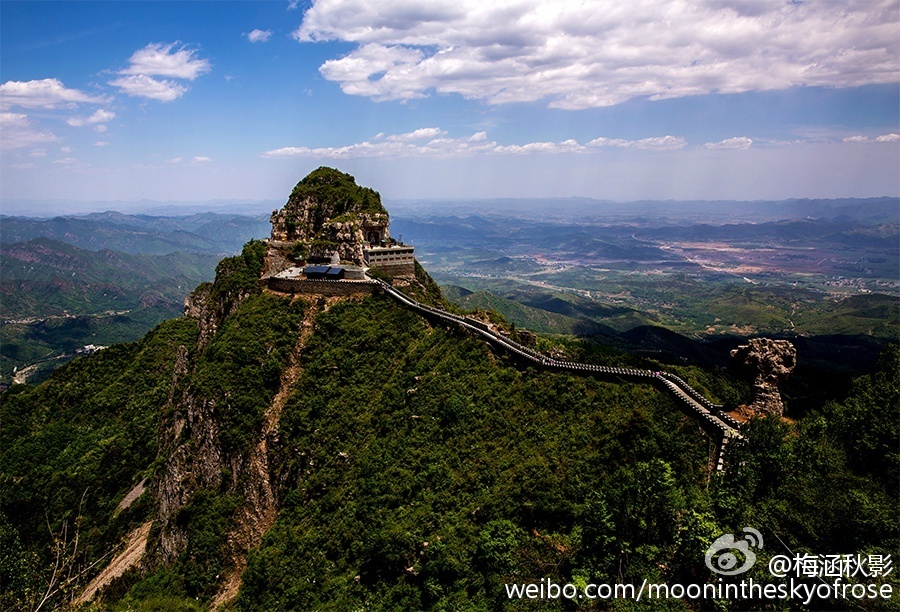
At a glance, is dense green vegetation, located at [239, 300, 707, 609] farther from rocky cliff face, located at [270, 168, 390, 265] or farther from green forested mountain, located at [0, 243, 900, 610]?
rocky cliff face, located at [270, 168, 390, 265]

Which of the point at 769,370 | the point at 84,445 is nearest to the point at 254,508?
the point at 84,445

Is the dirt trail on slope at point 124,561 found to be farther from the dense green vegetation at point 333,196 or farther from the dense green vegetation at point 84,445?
the dense green vegetation at point 333,196

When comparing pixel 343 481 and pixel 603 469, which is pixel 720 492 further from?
pixel 343 481

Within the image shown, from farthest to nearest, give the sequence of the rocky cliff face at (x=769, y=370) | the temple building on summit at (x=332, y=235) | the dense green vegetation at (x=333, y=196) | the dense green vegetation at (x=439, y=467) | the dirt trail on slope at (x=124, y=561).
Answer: the dense green vegetation at (x=333, y=196)
the temple building on summit at (x=332, y=235)
the dirt trail on slope at (x=124, y=561)
the rocky cliff face at (x=769, y=370)
the dense green vegetation at (x=439, y=467)

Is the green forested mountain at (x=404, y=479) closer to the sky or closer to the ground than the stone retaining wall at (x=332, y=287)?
closer to the ground

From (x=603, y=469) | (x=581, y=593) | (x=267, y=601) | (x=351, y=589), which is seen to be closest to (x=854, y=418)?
(x=603, y=469)

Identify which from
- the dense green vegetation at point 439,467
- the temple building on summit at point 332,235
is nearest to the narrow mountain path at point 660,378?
the dense green vegetation at point 439,467

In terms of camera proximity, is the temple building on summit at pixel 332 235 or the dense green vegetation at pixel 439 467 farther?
the temple building on summit at pixel 332 235
